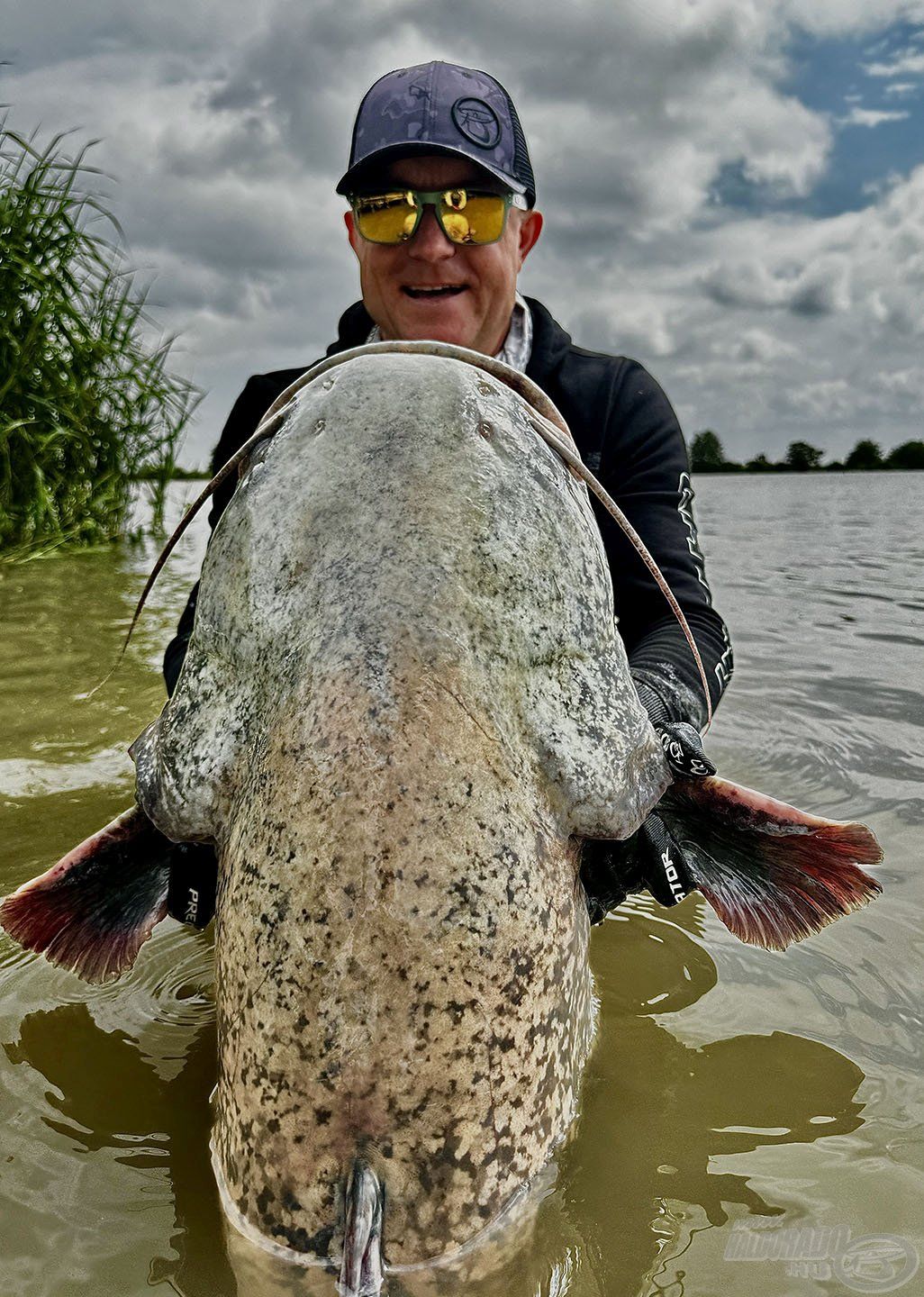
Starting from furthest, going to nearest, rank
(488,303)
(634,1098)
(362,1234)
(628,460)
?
(628,460), (488,303), (634,1098), (362,1234)

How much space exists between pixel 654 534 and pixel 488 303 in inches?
28.3

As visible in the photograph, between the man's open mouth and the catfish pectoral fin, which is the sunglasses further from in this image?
the catfish pectoral fin

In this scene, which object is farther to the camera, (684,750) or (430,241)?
(430,241)

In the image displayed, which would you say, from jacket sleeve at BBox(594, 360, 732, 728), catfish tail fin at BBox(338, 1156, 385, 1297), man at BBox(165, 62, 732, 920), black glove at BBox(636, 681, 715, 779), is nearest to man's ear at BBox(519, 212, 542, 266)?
man at BBox(165, 62, 732, 920)

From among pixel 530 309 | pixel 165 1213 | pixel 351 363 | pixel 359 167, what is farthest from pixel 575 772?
pixel 530 309

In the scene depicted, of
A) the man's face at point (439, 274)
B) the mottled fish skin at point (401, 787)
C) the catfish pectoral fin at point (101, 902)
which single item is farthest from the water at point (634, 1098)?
the man's face at point (439, 274)

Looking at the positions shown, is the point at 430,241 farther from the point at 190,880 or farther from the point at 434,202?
the point at 190,880

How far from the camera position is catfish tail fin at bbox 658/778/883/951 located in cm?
163

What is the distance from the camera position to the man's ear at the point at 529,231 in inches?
113

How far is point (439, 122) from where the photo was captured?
7.97ft

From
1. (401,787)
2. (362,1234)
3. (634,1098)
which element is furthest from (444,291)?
(362,1234)

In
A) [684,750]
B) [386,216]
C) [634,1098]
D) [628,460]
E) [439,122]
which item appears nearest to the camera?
[684,750]

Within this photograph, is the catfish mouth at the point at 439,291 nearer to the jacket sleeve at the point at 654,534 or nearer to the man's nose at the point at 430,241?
the man's nose at the point at 430,241

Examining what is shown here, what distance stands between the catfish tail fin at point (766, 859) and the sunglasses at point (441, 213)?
59.4 inches
